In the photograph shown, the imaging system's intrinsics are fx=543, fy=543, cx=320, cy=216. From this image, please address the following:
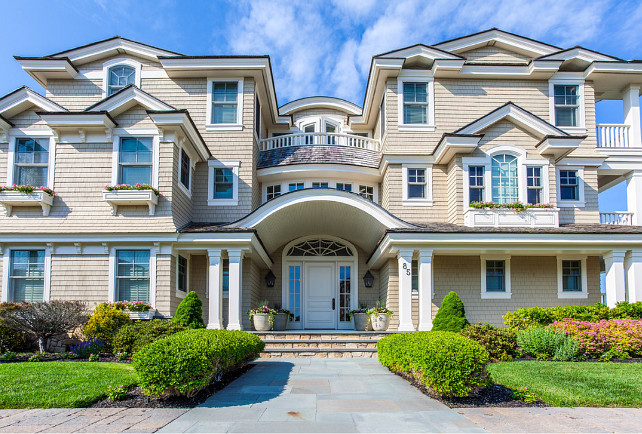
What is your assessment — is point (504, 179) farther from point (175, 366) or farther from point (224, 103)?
point (175, 366)

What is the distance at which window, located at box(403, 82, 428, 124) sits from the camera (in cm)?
1861

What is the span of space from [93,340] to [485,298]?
11.3 m

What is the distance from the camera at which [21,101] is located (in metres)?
15.5

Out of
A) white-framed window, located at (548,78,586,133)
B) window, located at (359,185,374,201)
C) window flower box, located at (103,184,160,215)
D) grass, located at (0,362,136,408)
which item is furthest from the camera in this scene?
window, located at (359,185,374,201)

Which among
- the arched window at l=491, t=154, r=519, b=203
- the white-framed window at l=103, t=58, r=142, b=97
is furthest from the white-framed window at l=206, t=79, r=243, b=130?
the arched window at l=491, t=154, r=519, b=203

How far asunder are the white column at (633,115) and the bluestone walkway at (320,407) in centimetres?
1396

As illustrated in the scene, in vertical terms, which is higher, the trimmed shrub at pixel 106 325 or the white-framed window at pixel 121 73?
the white-framed window at pixel 121 73

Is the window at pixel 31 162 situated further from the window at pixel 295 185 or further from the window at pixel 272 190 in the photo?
the window at pixel 295 185

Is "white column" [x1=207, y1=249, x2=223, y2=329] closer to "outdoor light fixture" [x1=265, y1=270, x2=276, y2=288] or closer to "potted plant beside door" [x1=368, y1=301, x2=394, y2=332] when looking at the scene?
"outdoor light fixture" [x1=265, y1=270, x2=276, y2=288]

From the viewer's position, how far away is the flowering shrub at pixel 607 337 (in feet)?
39.2

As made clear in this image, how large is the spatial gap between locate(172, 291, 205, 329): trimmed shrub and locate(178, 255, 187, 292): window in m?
2.73

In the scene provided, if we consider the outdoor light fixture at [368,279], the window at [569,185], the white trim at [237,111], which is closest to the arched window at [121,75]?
the white trim at [237,111]

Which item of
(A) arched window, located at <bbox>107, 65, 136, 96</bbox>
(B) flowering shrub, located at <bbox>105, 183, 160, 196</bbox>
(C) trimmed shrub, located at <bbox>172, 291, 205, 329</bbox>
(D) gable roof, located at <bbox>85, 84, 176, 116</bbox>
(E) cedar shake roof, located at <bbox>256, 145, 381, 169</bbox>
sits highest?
(A) arched window, located at <bbox>107, 65, 136, 96</bbox>

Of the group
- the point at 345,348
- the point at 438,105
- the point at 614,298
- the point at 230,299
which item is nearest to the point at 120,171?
the point at 230,299
